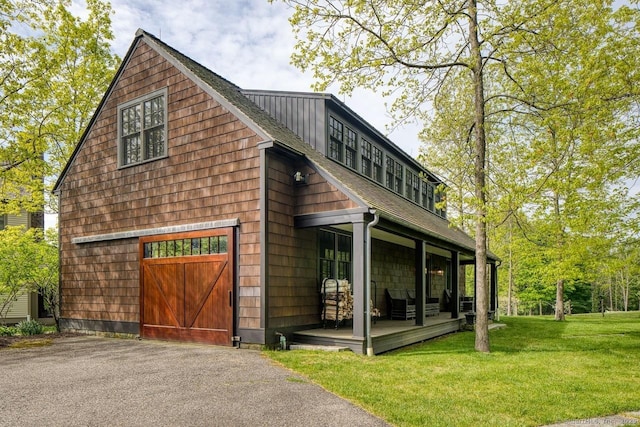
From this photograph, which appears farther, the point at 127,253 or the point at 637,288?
the point at 637,288

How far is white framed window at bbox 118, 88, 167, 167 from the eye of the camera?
10.7 m

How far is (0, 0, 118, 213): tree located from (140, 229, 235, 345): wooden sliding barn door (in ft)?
28.2

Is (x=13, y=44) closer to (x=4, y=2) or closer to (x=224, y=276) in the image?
(x=4, y=2)

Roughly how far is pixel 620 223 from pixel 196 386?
1147cm

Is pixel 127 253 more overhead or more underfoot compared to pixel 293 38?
more underfoot

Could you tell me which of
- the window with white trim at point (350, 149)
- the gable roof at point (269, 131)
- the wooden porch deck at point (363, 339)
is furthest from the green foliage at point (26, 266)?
the window with white trim at point (350, 149)

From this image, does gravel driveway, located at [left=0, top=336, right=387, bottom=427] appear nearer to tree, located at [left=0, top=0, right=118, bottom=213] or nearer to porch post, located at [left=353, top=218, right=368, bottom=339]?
porch post, located at [left=353, top=218, right=368, bottom=339]

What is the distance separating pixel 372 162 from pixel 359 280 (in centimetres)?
652

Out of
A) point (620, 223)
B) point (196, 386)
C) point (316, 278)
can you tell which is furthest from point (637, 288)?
point (196, 386)

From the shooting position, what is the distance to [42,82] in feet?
49.8

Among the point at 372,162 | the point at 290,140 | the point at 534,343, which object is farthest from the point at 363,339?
the point at 372,162

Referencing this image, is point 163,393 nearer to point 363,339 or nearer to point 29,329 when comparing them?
point 363,339

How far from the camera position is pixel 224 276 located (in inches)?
356

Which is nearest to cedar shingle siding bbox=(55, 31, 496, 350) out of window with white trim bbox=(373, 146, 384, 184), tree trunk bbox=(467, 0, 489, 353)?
window with white trim bbox=(373, 146, 384, 184)
